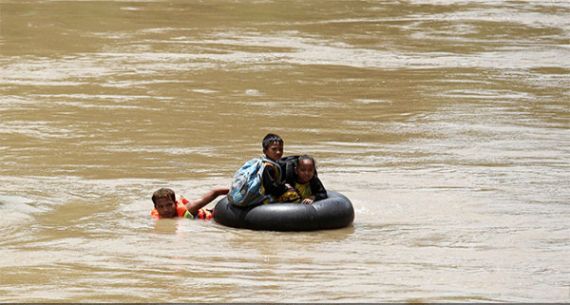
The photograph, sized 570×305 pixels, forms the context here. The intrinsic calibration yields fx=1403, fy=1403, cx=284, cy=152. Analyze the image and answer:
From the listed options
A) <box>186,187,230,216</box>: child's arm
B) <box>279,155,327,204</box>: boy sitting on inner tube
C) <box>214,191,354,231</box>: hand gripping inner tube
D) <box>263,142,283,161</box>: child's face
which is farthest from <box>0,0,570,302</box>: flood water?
<box>263,142,283,161</box>: child's face

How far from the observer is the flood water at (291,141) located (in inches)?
470

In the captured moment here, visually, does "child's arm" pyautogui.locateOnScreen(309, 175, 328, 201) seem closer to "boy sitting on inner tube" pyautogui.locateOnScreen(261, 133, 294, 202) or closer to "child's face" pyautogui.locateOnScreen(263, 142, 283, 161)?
"boy sitting on inner tube" pyautogui.locateOnScreen(261, 133, 294, 202)

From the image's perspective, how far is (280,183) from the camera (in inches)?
565

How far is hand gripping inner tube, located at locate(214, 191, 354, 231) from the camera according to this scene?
46.1ft

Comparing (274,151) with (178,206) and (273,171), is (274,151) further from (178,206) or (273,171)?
(178,206)

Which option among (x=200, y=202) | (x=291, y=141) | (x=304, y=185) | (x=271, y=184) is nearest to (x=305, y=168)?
(x=304, y=185)

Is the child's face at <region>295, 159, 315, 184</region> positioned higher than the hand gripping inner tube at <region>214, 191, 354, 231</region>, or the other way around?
the child's face at <region>295, 159, 315, 184</region>

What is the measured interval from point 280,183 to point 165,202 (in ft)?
4.29

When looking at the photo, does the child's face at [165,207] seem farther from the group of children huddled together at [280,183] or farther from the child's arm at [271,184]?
the child's arm at [271,184]

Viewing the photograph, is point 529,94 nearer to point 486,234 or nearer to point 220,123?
point 220,123

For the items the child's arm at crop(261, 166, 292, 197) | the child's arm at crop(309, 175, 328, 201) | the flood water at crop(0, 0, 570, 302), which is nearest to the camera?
the flood water at crop(0, 0, 570, 302)

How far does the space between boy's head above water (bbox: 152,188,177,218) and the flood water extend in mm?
180

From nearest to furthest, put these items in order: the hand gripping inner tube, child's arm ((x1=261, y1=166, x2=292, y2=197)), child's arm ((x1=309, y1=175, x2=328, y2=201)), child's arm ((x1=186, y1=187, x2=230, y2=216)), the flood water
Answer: the flood water, the hand gripping inner tube, child's arm ((x1=261, y1=166, x2=292, y2=197)), child's arm ((x1=309, y1=175, x2=328, y2=201)), child's arm ((x1=186, y1=187, x2=230, y2=216))

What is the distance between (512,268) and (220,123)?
10620mm
